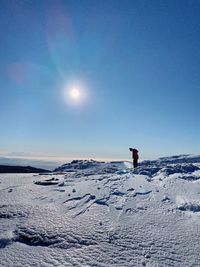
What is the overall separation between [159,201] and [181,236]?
2947 millimetres

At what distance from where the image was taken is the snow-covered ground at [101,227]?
5758mm

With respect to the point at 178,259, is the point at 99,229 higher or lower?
higher

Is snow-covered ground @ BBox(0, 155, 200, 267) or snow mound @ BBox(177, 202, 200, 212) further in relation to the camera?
snow mound @ BBox(177, 202, 200, 212)

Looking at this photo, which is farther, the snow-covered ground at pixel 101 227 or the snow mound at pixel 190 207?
the snow mound at pixel 190 207

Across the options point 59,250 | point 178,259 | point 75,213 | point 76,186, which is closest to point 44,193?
point 76,186

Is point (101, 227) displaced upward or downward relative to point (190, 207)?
downward

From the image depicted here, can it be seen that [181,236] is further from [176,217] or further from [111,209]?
[111,209]

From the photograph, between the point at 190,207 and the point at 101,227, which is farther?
the point at 190,207

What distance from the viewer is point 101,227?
7262mm

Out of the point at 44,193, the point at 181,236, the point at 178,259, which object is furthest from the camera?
the point at 44,193

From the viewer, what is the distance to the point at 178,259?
5762 mm

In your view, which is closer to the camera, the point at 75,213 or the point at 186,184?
the point at 75,213

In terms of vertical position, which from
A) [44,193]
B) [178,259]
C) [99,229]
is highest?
[44,193]

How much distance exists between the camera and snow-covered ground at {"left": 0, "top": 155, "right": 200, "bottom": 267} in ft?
18.9
